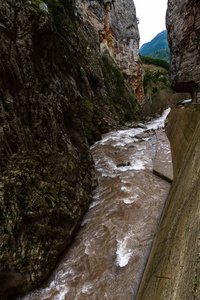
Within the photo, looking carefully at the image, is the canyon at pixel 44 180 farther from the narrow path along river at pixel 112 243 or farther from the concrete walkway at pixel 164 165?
the concrete walkway at pixel 164 165

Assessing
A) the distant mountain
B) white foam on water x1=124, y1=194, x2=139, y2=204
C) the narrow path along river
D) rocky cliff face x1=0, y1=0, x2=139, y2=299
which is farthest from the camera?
the distant mountain

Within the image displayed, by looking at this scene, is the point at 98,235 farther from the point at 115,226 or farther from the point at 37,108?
the point at 37,108

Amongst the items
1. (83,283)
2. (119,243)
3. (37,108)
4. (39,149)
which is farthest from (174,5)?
(83,283)

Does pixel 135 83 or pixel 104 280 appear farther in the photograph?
pixel 135 83

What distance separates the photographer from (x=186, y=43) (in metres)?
11.8

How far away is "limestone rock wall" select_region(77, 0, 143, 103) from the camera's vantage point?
2414 cm

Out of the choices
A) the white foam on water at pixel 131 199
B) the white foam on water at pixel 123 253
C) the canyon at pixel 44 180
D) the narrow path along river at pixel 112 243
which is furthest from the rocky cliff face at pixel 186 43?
the white foam on water at pixel 123 253

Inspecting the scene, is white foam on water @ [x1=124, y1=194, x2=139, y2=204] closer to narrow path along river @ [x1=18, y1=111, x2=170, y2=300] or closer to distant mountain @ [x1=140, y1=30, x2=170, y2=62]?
narrow path along river @ [x1=18, y1=111, x2=170, y2=300]

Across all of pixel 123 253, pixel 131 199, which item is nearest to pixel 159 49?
pixel 131 199

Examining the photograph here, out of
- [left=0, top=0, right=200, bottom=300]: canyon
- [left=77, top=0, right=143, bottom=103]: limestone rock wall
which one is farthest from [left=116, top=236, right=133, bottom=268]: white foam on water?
[left=77, top=0, right=143, bottom=103]: limestone rock wall

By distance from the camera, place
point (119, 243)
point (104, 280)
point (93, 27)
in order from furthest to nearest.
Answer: point (93, 27) < point (119, 243) < point (104, 280)

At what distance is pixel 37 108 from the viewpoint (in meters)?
4.12

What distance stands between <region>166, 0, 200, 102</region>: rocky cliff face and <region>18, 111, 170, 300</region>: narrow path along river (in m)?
9.42

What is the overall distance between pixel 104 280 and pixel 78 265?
68cm
